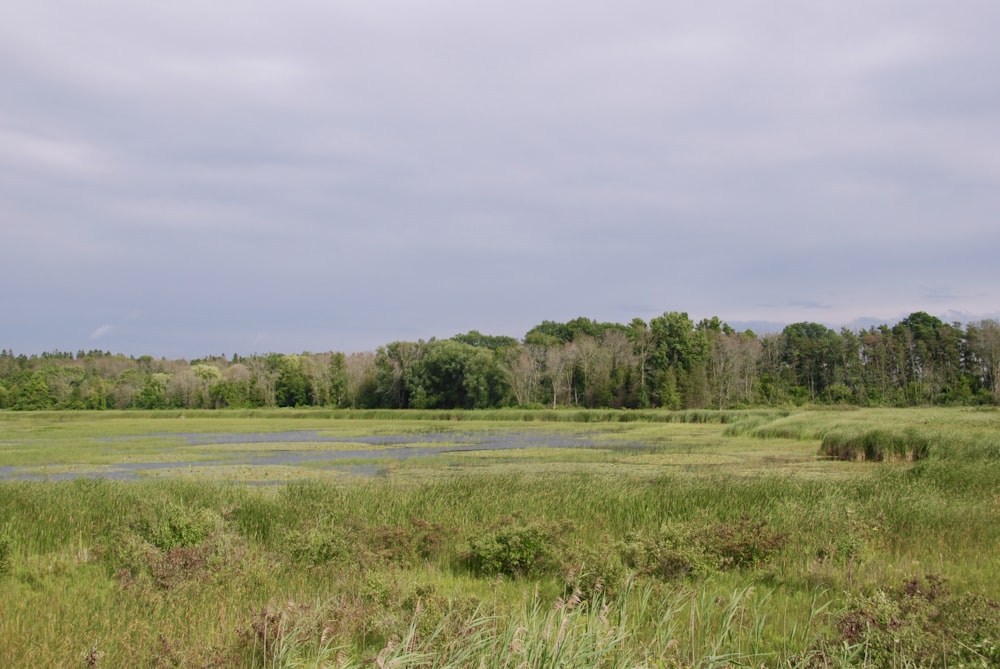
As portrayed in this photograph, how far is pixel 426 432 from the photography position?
1620 inches

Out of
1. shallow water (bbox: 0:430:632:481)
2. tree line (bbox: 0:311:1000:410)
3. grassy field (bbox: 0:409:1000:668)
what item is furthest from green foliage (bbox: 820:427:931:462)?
tree line (bbox: 0:311:1000:410)

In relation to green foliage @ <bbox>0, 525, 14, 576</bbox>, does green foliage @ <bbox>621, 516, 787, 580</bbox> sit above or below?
below

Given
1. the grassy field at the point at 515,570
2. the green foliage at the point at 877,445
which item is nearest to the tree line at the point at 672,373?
the green foliage at the point at 877,445

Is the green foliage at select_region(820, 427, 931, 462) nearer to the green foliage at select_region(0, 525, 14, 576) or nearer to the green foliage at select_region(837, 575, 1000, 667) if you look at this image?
the green foliage at select_region(837, 575, 1000, 667)

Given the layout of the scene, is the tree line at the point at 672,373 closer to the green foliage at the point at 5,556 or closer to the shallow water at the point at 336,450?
the shallow water at the point at 336,450

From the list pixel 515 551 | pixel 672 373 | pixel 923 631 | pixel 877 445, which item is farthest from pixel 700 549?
pixel 672 373

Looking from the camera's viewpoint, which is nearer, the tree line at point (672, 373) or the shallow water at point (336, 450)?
the shallow water at point (336, 450)

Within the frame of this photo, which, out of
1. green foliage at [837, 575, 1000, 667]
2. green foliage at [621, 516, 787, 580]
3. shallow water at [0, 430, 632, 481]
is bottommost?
shallow water at [0, 430, 632, 481]

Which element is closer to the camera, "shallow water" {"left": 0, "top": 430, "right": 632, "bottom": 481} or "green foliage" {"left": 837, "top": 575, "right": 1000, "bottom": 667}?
"green foliage" {"left": 837, "top": 575, "right": 1000, "bottom": 667}

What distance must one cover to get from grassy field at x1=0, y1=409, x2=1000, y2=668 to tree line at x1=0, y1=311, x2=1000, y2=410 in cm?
5085

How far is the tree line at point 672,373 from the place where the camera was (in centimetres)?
6756

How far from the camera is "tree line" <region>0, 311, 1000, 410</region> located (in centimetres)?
6756

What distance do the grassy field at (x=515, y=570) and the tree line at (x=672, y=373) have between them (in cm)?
5085

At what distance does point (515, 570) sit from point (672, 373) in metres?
61.1
